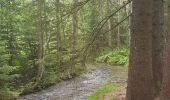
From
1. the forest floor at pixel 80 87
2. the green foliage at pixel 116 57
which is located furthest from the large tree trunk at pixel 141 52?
the green foliage at pixel 116 57

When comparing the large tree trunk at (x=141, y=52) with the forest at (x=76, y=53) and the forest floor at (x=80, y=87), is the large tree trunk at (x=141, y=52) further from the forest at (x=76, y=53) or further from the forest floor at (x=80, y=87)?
the forest floor at (x=80, y=87)

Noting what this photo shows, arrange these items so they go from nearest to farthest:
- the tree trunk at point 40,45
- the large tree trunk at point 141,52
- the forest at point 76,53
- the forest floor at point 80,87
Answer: the large tree trunk at point 141,52 → the forest at point 76,53 → the forest floor at point 80,87 → the tree trunk at point 40,45

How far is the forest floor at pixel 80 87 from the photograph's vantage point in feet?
48.5

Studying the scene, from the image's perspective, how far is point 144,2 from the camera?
23.2 feet

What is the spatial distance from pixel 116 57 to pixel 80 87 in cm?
1316

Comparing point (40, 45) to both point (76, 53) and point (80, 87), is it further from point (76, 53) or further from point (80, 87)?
point (76, 53)

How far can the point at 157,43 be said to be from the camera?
858 centimetres

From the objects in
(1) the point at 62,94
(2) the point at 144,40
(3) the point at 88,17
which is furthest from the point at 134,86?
(3) the point at 88,17

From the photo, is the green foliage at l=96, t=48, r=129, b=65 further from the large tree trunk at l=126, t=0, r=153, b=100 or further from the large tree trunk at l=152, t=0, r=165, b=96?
the large tree trunk at l=126, t=0, r=153, b=100

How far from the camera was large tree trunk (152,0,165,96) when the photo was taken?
855 centimetres

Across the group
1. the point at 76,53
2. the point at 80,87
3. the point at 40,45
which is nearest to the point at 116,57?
the point at 40,45

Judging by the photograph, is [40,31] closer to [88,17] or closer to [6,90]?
[6,90]

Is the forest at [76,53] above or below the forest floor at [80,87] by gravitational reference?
above

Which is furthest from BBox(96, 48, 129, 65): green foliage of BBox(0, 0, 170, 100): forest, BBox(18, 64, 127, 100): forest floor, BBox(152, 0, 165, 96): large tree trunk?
BBox(152, 0, 165, 96): large tree trunk
